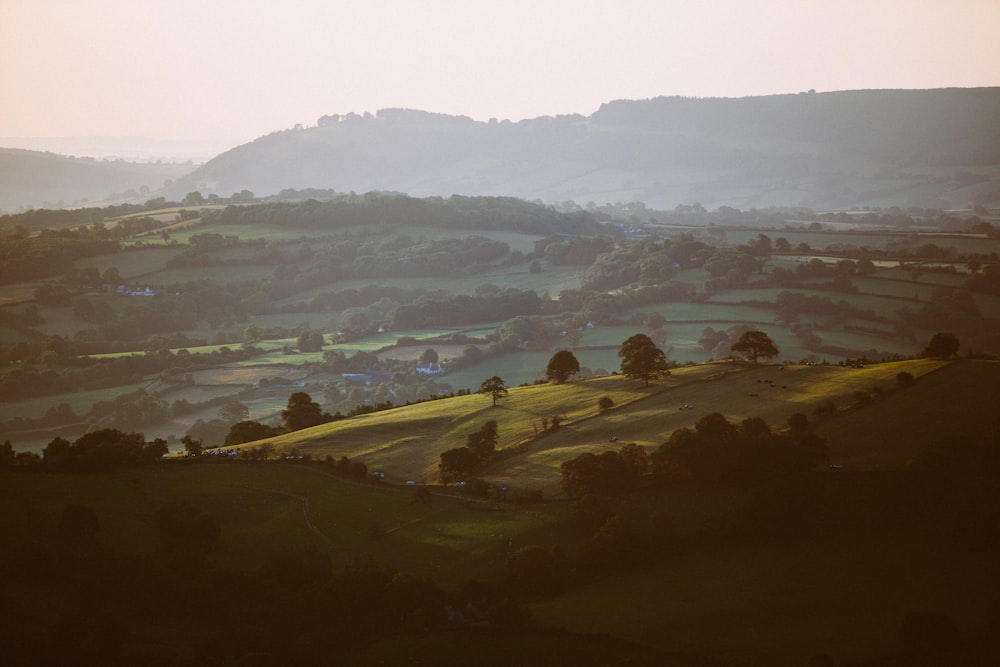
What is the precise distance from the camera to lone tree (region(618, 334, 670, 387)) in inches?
3098

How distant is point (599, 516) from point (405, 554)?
36.8ft

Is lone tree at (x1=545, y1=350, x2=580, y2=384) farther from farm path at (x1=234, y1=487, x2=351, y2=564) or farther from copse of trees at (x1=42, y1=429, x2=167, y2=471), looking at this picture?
copse of trees at (x1=42, y1=429, x2=167, y2=471)

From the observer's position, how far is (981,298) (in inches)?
4715

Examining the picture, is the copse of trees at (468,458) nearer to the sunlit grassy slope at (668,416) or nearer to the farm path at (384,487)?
the sunlit grassy slope at (668,416)

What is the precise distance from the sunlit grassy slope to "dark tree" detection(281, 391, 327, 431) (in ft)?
19.0

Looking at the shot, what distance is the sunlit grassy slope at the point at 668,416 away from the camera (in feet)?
197

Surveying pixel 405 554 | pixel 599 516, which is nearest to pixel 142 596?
pixel 405 554

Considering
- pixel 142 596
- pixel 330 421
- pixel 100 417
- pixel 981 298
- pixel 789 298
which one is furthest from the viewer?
pixel 789 298

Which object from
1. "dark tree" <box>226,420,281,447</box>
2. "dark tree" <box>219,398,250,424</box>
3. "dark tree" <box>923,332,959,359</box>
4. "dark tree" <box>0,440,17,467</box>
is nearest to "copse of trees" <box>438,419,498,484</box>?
"dark tree" <box>226,420,281,447</box>

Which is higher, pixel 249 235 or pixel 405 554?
pixel 249 235

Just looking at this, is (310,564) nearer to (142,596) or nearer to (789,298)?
(142,596)

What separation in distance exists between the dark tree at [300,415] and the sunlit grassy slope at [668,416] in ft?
19.0

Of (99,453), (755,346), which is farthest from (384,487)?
(755,346)

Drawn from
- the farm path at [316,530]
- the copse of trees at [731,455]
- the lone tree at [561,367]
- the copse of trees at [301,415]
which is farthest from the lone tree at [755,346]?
the farm path at [316,530]
